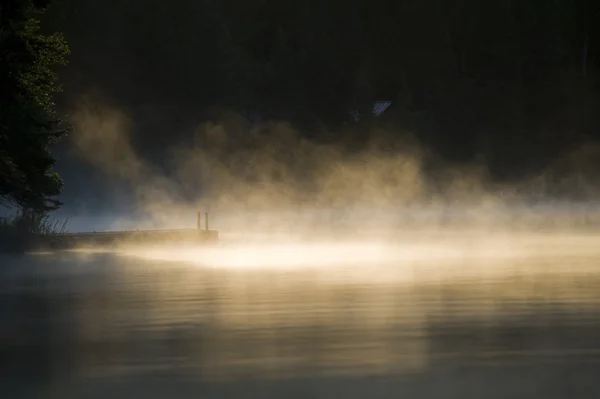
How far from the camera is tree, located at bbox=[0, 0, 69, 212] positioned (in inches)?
1049

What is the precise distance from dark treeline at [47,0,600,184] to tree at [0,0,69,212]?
127 feet

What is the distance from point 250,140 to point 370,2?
86.9 ft

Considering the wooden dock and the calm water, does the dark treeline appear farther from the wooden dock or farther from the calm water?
the calm water

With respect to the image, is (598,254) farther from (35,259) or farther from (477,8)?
(477,8)

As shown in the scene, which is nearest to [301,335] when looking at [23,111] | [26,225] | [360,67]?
[23,111]

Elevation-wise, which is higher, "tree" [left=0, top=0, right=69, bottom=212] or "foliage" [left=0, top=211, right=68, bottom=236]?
"tree" [left=0, top=0, right=69, bottom=212]

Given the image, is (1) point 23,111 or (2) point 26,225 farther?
(2) point 26,225

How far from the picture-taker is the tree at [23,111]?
87.4 ft

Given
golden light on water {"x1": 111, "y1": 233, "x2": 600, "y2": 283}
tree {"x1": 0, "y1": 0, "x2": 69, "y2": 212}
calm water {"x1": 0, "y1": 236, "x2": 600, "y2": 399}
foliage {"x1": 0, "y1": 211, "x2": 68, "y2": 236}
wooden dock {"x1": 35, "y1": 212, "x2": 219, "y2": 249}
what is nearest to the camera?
calm water {"x1": 0, "y1": 236, "x2": 600, "y2": 399}

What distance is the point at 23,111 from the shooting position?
26.7m

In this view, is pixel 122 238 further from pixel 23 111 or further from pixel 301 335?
pixel 301 335

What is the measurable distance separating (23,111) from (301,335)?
1524 centimetres

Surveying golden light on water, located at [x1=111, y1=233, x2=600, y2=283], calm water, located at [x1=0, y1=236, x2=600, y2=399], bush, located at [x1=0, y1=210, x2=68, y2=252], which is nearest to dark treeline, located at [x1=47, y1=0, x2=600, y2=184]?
bush, located at [x1=0, y1=210, x2=68, y2=252]

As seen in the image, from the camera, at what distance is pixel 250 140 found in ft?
258
